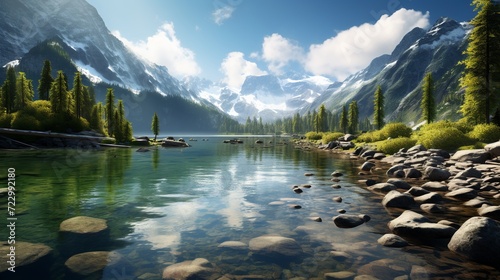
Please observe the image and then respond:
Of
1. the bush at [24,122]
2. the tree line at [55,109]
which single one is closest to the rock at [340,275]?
the bush at [24,122]

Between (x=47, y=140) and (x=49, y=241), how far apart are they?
6032 centimetres

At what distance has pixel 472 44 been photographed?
35312 mm

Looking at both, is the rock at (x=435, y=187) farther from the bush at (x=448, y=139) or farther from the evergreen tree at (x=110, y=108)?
the evergreen tree at (x=110, y=108)

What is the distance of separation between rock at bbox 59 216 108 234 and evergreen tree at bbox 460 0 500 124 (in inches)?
1589

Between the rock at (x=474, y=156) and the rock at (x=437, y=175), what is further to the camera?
the rock at (x=474, y=156)

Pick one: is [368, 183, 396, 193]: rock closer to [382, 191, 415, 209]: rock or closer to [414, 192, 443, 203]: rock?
[414, 192, 443, 203]: rock

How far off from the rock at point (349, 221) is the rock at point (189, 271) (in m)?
5.51

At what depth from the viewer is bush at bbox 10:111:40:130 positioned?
59125 millimetres

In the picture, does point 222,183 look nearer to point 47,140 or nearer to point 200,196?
point 200,196

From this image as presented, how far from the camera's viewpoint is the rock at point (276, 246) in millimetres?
8312

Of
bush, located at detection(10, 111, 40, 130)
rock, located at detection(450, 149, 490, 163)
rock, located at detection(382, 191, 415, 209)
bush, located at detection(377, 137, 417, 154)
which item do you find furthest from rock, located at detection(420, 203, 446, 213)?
bush, located at detection(10, 111, 40, 130)

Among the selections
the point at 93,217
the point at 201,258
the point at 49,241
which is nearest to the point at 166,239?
the point at 201,258

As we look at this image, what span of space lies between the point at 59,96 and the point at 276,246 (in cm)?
7406

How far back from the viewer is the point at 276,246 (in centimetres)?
862
